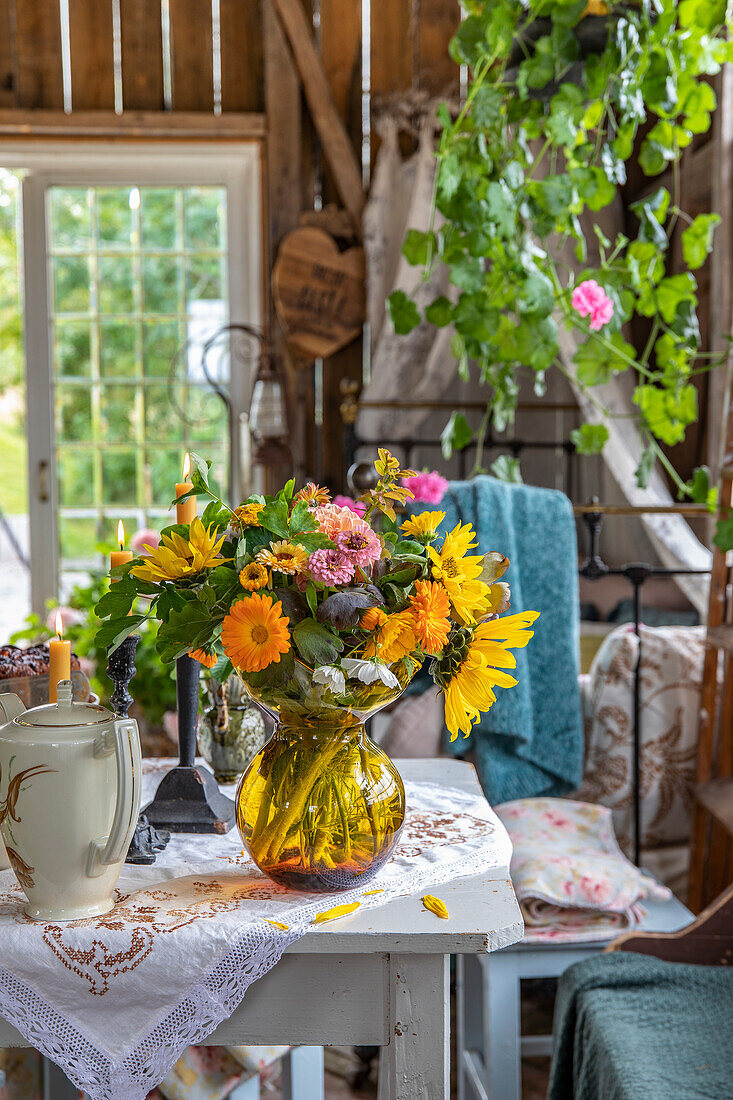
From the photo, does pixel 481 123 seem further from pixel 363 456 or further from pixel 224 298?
pixel 224 298

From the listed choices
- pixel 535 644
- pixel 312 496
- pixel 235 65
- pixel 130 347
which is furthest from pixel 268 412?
pixel 312 496

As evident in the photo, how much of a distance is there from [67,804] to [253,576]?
0.23m

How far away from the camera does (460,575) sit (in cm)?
87

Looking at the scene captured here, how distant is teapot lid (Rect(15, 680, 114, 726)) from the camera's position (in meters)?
0.84

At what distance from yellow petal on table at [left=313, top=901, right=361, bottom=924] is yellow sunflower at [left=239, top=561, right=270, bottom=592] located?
27 cm

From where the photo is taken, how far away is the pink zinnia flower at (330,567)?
32.6 inches

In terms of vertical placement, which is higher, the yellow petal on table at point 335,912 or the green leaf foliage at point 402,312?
the green leaf foliage at point 402,312

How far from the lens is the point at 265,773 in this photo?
88 cm

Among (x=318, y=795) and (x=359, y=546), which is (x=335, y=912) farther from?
(x=359, y=546)

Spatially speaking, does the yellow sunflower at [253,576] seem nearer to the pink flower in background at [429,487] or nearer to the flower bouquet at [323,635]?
the flower bouquet at [323,635]

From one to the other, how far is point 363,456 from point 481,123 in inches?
50.1

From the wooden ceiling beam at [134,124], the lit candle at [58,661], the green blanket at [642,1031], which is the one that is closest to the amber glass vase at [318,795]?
the lit candle at [58,661]

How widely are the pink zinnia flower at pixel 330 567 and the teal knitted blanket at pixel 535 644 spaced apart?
3.68 ft

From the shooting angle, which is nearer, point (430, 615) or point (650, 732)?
point (430, 615)
